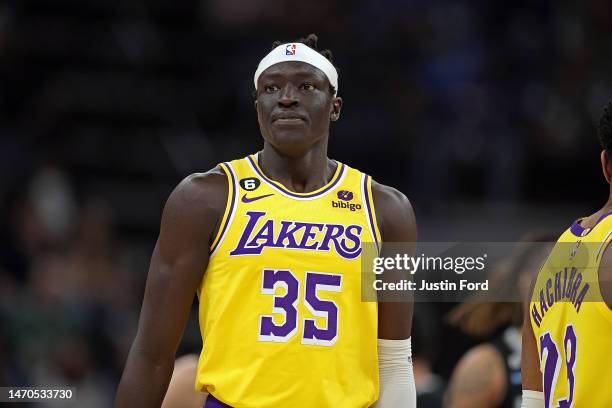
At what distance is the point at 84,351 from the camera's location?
30.0 ft

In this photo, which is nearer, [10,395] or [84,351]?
[10,395]

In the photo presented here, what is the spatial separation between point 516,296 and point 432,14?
23.6ft

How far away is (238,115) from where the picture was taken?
11.8 meters

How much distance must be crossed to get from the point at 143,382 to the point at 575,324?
1708 millimetres

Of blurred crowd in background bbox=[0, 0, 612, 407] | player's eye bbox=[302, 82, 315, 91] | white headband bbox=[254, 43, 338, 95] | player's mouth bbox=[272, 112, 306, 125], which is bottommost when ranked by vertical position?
player's mouth bbox=[272, 112, 306, 125]

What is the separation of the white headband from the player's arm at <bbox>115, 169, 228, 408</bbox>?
1.94ft

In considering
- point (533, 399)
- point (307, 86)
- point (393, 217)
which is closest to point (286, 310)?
point (393, 217)

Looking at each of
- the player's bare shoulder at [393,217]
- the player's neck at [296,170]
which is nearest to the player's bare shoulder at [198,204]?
the player's neck at [296,170]

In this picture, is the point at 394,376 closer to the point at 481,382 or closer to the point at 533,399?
the point at 533,399

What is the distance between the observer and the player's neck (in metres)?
4.83

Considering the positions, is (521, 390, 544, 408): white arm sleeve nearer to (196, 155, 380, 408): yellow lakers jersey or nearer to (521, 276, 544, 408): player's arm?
(521, 276, 544, 408): player's arm

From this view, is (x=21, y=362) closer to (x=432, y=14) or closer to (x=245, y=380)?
(x=245, y=380)

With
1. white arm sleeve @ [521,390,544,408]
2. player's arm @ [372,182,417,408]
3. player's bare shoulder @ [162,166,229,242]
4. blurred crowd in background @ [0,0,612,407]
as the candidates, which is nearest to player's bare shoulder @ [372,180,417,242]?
player's arm @ [372,182,417,408]

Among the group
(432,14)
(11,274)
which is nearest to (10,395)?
(11,274)
